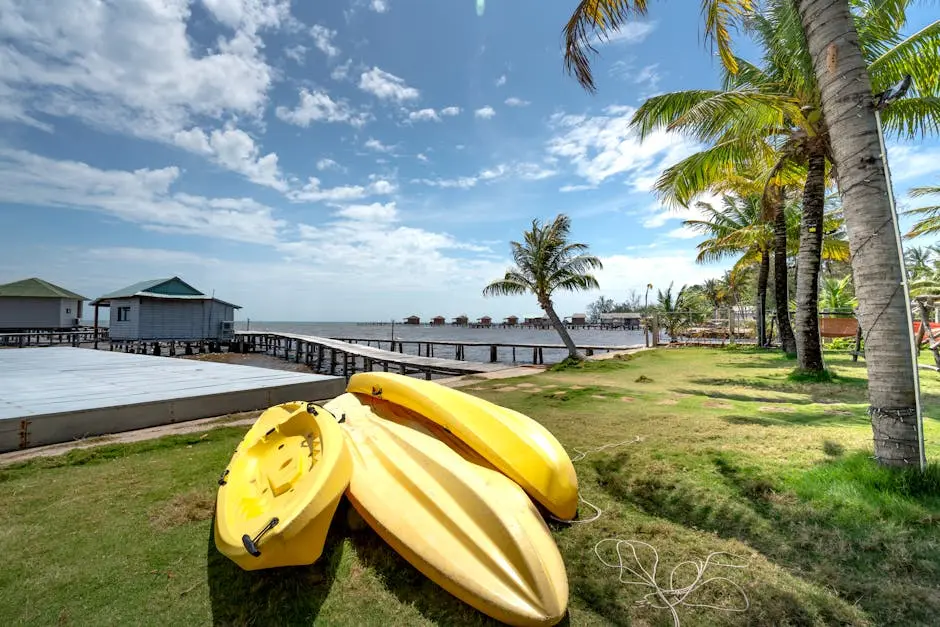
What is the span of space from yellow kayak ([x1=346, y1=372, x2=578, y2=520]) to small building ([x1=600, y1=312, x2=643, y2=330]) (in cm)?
9588

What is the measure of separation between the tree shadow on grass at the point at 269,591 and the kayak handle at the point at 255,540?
0.39 metres

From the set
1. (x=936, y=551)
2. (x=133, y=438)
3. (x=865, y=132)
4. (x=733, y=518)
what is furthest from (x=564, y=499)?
(x=133, y=438)

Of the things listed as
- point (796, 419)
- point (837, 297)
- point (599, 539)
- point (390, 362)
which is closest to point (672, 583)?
point (599, 539)

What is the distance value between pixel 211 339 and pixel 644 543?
3360cm

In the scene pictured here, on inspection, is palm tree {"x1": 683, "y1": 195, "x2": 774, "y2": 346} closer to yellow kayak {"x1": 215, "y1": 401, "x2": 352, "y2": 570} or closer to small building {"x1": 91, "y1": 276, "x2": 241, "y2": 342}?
yellow kayak {"x1": 215, "y1": 401, "x2": 352, "y2": 570}

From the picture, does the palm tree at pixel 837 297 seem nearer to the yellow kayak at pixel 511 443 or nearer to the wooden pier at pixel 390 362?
the wooden pier at pixel 390 362

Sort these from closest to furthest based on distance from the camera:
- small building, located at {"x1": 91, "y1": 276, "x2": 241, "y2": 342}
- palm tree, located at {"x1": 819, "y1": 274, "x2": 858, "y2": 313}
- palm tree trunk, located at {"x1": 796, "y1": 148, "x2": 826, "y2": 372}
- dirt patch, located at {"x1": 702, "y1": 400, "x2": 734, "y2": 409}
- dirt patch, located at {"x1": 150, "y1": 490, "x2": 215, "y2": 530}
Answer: dirt patch, located at {"x1": 150, "y1": 490, "x2": 215, "y2": 530} → dirt patch, located at {"x1": 702, "y1": 400, "x2": 734, "y2": 409} → palm tree trunk, located at {"x1": 796, "y1": 148, "x2": 826, "y2": 372} → palm tree, located at {"x1": 819, "y1": 274, "x2": 858, "y2": 313} → small building, located at {"x1": 91, "y1": 276, "x2": 241, "y2": 342}

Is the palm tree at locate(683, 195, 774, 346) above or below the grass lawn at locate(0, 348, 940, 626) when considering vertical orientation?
above

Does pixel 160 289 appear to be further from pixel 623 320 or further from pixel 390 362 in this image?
pixel 623 320

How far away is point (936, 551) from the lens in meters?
2.31

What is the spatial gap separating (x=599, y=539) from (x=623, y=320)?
113 meters

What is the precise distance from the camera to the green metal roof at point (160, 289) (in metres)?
26.5

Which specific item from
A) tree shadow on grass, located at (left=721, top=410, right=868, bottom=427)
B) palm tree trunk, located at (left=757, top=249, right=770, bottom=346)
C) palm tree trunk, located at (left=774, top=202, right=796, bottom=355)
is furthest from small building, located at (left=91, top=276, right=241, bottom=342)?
palm tree trunk, located at (left=757, top=249, right=770, bottom=346)

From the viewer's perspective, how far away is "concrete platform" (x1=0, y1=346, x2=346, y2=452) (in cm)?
510
